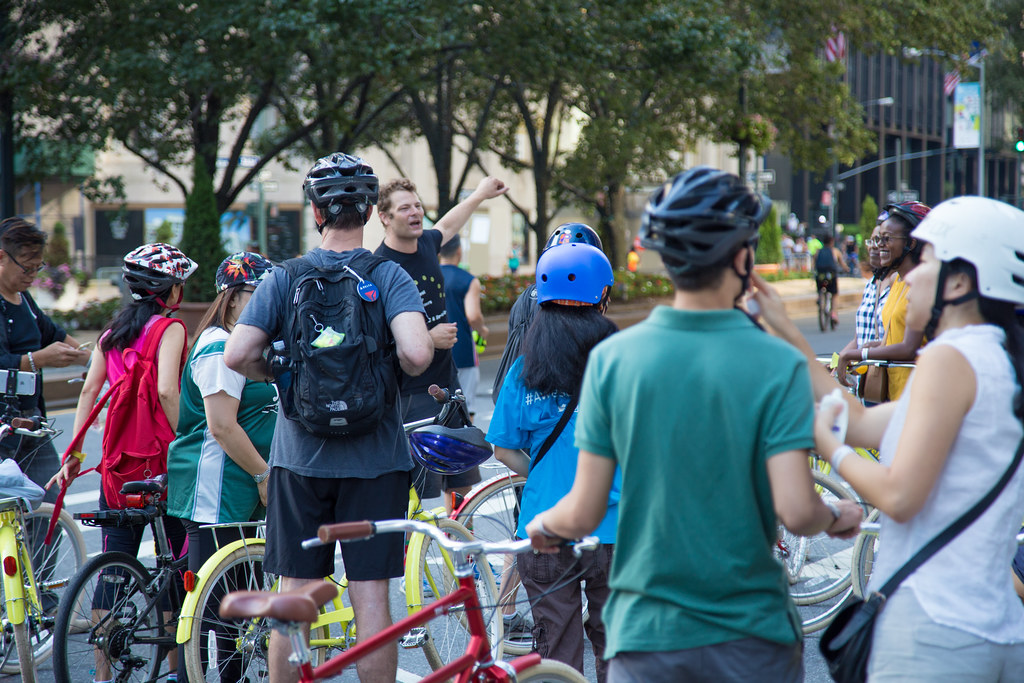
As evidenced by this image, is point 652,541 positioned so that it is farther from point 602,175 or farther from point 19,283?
point 602,175

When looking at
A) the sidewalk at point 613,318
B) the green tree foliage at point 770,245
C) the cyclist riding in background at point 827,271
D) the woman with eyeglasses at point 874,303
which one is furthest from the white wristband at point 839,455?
the green tree foliage at point 770,245

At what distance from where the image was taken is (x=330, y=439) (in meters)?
3.41

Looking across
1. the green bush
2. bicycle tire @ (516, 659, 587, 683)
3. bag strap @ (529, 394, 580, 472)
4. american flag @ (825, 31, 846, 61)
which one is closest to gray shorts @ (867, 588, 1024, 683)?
bicycle tire @ (516, 659, 587, 683)

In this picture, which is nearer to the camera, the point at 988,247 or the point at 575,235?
the point at 988,247

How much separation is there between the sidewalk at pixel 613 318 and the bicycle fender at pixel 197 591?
2065 millimetres

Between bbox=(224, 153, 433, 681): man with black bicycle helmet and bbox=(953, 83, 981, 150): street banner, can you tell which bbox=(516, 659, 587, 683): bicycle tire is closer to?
bbox=(224, 153, 433, 681): man with black bicycle helmet

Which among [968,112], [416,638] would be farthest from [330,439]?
[968,112]

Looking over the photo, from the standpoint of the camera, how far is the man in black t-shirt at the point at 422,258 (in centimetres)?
572

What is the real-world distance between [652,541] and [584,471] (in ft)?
0.70

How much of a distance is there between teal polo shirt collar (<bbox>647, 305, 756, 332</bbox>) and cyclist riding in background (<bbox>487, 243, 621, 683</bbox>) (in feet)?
4.51

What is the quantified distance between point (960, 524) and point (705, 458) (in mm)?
592

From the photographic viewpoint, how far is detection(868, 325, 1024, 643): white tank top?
86.7 inches

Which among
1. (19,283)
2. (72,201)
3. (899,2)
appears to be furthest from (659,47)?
(72,201)

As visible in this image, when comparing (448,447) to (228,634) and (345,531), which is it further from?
(345,531)
